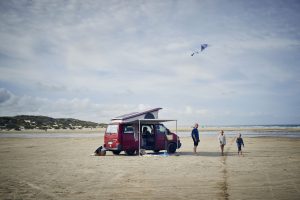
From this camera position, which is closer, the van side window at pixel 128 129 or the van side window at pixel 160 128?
the van side window at pixel 128 129

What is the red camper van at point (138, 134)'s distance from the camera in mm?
18484

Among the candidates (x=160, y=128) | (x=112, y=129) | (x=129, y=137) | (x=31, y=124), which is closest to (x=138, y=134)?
(x=129, y=137)

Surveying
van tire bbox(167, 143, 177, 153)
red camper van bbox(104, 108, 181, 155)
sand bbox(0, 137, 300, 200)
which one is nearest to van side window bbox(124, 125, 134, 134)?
red camper van bbox(104, 108, 181, 155)

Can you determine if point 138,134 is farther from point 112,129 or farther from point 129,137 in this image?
point 112,129

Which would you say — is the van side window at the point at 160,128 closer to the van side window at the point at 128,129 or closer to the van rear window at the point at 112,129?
the van side window at the point at 128,129

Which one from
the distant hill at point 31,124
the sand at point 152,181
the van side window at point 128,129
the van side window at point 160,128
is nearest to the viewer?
the sand at point 152,181

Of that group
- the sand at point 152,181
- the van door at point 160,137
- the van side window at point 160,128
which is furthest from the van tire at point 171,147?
the sand at point 152,181

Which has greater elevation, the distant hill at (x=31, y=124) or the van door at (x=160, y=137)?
the distant hill at (x=31, y=124)

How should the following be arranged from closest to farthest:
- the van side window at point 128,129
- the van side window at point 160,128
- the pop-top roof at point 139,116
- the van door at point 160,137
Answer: the pop-top roof at point 139,116 → the van side window at point 128,129 → the van door at point 160,137 → the van side window at point 160,128

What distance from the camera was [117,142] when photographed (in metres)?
18.3

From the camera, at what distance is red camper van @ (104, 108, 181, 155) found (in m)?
18.5

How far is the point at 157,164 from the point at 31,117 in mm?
141450

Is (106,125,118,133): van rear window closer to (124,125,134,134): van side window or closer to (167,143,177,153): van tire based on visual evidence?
(124,125,134,134): van side window

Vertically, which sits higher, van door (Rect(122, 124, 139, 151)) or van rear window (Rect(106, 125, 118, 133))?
van rear window (Rect(106, 125, 118, 133))
